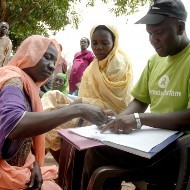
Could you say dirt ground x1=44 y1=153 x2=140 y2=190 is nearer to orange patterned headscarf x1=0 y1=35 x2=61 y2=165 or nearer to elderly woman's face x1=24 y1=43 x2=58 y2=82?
orange patterned headscarf x1=0 y1=35 x2=61 y2=165

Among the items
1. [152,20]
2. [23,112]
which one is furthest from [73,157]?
[152,20]

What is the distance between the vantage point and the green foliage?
420 inches

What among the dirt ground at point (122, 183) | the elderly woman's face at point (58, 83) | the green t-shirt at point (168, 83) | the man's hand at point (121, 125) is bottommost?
the dirt ground at point (122, 183)

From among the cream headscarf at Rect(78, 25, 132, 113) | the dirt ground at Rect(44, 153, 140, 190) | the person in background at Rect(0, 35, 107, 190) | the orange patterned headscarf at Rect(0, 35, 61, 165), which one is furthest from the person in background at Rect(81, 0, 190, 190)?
the dirt ground at Rect(44, 153, 140, 190)

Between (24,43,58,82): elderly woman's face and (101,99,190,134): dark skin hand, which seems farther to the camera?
(24,43,58,82): elderly woman's face

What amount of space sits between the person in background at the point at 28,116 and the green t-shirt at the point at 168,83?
38 cm

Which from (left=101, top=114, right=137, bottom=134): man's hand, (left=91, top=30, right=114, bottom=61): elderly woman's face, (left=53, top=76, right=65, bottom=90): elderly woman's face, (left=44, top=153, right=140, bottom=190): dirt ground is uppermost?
(left=91, top=30, right=114, bottom=61): elderly woman's face

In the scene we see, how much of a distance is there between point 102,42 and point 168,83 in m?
1.15

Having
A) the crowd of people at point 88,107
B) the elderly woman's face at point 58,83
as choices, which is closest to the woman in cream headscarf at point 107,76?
the crowd of people at point 88,107

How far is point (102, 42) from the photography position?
305cm

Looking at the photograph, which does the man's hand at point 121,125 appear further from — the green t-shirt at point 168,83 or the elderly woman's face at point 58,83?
the elderly woman's face at point 58,83

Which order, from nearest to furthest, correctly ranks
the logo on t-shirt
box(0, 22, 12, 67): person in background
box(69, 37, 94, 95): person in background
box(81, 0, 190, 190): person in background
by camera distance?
box(81, 0, 190, 190): person in background < the logo on t-shirt < box(69, 37, 94, 95): person in background < box(0, 22, 12, 67): person in background

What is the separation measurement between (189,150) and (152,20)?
29.3 inches

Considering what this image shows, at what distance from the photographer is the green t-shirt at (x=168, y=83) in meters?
1.95
